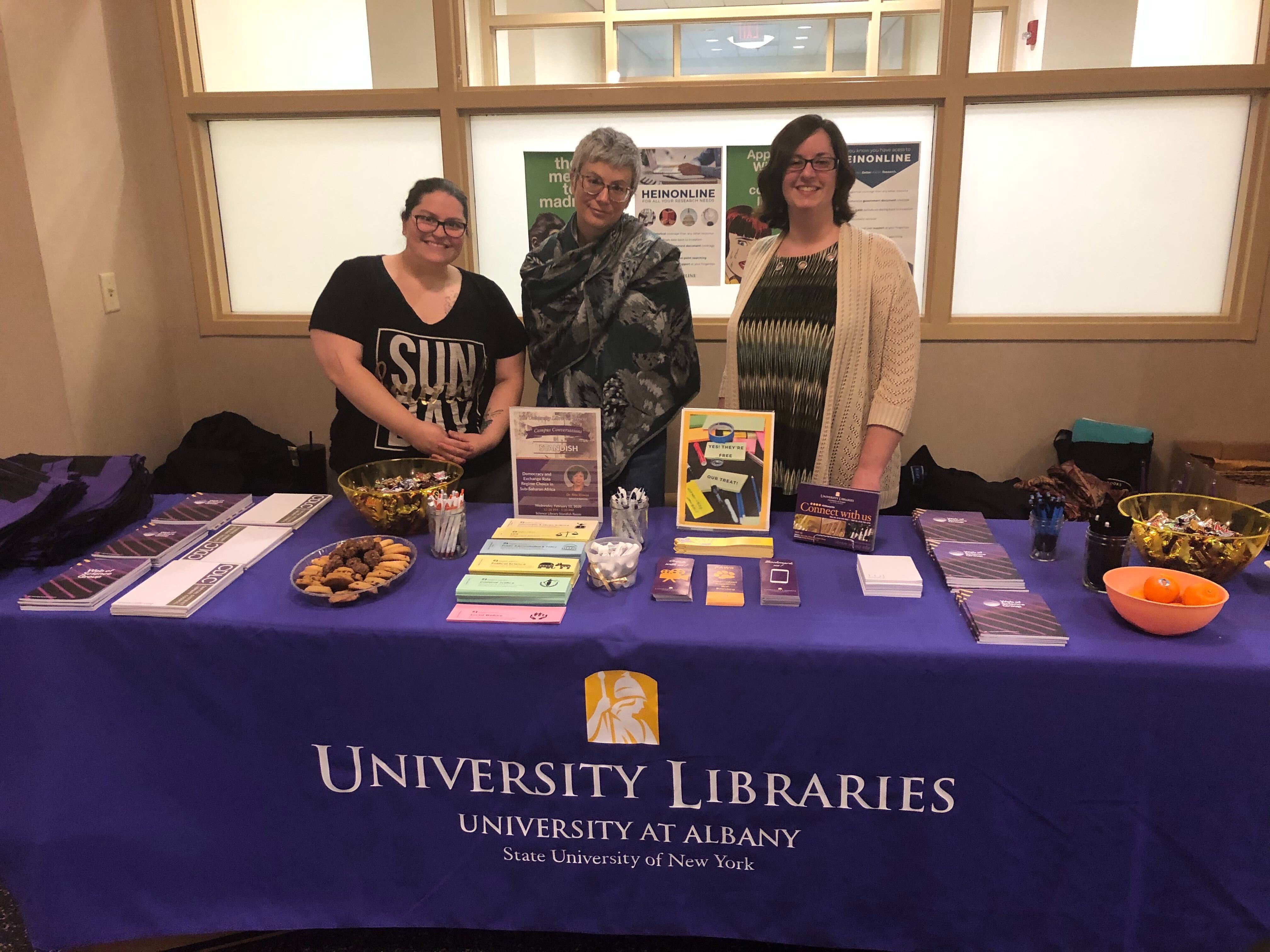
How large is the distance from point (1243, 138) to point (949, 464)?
4.64 ft

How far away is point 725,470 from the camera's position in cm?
159

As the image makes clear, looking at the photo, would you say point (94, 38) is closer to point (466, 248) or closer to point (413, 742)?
point (466, 248)

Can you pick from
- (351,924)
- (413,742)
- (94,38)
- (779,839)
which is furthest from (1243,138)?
(94,38)

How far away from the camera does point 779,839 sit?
1290 mm

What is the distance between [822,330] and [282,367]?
2162 millimetres

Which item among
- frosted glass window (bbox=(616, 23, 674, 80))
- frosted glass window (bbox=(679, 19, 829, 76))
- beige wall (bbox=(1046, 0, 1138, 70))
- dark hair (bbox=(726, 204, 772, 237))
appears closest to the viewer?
dark hair (bbox=(726, 204, 772, 237))

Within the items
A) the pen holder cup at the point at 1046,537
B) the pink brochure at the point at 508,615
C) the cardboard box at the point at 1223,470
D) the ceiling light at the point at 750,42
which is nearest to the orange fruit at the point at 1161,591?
the pen holder cup at the point at 1046,537

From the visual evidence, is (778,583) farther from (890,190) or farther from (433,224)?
(890,190)

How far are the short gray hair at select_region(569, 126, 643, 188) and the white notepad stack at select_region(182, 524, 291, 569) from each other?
96 cm

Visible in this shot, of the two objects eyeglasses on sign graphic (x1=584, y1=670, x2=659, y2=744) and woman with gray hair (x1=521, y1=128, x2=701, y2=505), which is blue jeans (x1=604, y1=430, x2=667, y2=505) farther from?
eyeglasses on sign graphic (x1=584, y1=670, x2=659, y2=744)

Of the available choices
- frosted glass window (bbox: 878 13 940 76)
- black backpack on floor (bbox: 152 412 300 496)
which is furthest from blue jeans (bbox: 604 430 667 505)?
frosted glass window (bbox: 878 13 940 76)

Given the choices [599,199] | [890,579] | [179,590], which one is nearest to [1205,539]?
[890,579]

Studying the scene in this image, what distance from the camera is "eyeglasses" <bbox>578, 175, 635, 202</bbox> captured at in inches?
67.8

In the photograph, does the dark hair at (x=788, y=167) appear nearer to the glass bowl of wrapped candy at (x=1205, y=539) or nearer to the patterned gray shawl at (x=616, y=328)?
the patterned gray shawl at (x=616, y=328)
